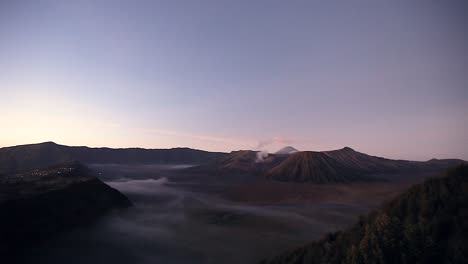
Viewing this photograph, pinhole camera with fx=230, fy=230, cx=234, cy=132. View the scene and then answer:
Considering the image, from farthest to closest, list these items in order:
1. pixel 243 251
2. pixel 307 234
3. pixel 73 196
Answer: pixel 73 196
pixel 307 234
pixel 243 251

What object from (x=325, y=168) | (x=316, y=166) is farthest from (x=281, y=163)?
(x=325, y=168)

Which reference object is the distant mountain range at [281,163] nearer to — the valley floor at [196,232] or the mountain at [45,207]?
the valley floor at [196,232]

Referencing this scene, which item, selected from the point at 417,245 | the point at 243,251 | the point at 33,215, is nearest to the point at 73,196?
the point at 33,215

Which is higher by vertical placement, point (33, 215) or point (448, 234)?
point (448, 234)

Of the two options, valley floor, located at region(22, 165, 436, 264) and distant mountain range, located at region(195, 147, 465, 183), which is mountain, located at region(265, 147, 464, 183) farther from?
valley floor, located at region(22, 165, 436, 264)

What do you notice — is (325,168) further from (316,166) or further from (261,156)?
(261,156)

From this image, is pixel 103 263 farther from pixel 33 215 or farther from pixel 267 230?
pixel 267 230

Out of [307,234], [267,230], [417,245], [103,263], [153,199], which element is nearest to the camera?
[417,245]
